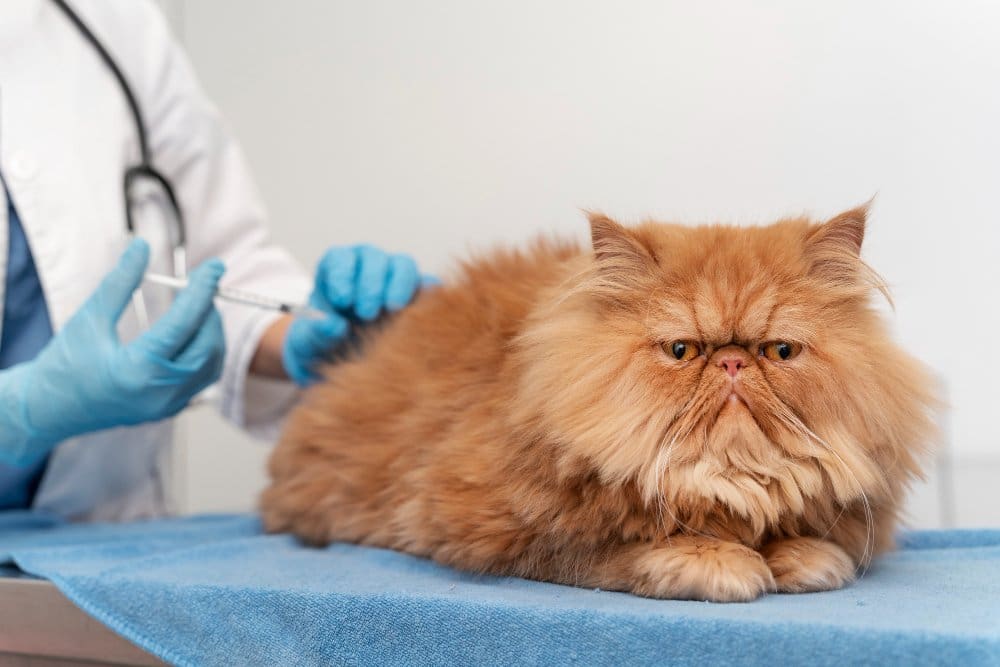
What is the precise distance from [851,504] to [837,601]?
0.21m

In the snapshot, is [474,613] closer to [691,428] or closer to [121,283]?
[691,428]

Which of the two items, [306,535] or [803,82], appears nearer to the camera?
[306,535]

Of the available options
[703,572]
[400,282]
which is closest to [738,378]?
[703,572]

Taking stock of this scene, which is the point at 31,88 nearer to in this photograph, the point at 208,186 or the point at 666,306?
the point at 208,186

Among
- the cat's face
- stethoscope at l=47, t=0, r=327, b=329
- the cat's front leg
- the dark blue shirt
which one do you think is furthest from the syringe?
the cat's front leg

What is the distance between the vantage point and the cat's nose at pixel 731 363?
1.00 metres

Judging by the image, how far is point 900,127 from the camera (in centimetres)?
166

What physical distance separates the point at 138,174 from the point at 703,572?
1.45 metres

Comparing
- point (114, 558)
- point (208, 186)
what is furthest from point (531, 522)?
point (208, 186)

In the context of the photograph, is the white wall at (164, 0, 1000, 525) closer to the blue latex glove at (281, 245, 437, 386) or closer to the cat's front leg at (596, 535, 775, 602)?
A: the blue latex glove at (281, 245, 437, 386)

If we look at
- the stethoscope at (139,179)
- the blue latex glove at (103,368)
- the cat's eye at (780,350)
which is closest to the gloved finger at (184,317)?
the blue latex glove at (103,368)

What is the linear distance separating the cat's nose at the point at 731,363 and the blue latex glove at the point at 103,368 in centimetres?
100

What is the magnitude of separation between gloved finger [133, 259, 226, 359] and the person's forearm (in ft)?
0.93

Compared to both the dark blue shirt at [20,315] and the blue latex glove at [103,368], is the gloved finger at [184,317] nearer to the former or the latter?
the blue latex glove at [103,368]
